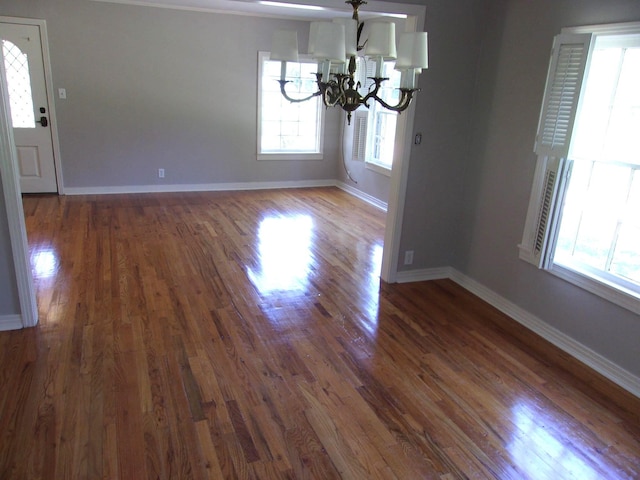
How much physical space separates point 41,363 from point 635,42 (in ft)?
12.5

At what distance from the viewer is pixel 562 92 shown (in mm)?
2898

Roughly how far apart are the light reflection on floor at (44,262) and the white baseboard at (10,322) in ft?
2.81

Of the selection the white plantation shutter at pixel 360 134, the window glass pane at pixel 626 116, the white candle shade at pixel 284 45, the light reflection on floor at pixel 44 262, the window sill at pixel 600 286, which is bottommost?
the light reflection on floor at pixel 44 262

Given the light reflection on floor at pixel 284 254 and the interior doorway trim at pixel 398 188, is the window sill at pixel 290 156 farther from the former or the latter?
the interior doorway trim at pixel 398 188

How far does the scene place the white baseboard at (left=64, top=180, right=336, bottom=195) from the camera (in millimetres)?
6477

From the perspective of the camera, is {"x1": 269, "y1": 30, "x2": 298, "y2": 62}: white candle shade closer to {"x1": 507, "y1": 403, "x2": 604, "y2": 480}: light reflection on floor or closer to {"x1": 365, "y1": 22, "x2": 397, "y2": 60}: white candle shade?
{"x1": 365, "y1": 22, "x2": 397, "y2": 60}: white candle shade

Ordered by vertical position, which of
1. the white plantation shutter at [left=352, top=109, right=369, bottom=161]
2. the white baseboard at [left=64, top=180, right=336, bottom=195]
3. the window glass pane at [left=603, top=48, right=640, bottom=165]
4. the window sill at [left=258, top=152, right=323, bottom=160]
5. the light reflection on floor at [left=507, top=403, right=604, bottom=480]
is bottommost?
the light reflection on floor at [left=507, top=403, right=604, bottom=480]

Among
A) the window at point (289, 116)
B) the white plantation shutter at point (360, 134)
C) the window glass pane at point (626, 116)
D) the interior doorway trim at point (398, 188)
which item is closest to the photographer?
the window glass pane at point (626, 116)

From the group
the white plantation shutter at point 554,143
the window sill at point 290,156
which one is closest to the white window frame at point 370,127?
the window sill at point 290,156

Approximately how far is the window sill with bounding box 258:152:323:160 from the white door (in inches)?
113

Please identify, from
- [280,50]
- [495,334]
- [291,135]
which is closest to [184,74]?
[291,135]

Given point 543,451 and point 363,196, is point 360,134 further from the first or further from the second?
point 543,451

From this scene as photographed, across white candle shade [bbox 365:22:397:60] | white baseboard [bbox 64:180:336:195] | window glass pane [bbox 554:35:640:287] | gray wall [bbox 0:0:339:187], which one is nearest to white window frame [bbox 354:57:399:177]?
white baseboard [bbox 64:180:336:195]

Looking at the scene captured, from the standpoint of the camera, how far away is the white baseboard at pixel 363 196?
6535 mm
